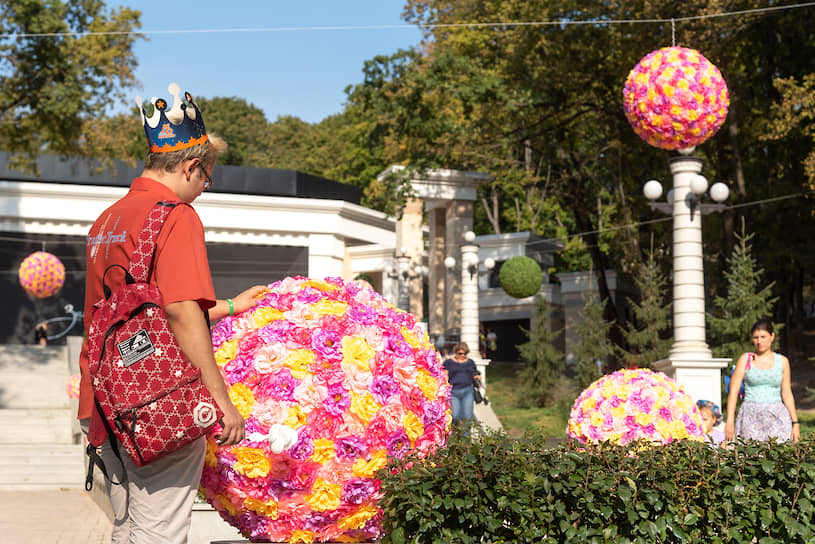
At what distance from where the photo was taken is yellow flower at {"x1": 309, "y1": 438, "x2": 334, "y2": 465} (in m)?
4.61

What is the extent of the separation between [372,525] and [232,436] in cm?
190

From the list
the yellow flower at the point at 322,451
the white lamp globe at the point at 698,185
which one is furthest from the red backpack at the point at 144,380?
the white lamp globe at the point at 698,185

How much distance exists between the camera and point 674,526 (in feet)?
14.7

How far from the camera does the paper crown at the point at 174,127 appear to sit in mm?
3658

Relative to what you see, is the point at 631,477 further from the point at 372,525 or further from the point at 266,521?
the point at 266,521

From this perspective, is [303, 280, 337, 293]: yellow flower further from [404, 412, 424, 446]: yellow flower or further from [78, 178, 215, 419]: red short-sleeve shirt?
[78, 178, 215, 419]: red short-sleeve shirt

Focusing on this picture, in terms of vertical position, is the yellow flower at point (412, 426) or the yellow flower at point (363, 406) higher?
the yellow flower at point (363, 406)

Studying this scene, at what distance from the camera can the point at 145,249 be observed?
3324 mm

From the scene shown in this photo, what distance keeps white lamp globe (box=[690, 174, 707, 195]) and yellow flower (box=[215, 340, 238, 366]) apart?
10.4 metres

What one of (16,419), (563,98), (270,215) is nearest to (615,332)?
(563,98)

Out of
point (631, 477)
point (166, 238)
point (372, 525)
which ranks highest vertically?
point (166, 238)

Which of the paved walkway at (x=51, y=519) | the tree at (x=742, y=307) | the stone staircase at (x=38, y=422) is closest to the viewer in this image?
the paved walkway at (x=51, y=519)

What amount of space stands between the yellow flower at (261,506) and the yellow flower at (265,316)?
0.92 meters

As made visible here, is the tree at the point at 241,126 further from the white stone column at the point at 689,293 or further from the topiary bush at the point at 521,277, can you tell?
the white stone column at the point at 689,293
